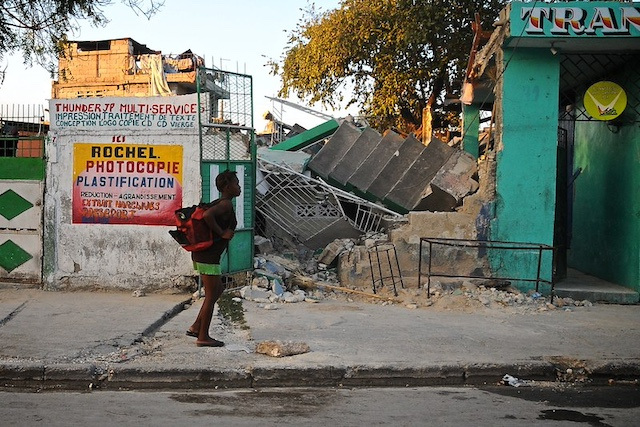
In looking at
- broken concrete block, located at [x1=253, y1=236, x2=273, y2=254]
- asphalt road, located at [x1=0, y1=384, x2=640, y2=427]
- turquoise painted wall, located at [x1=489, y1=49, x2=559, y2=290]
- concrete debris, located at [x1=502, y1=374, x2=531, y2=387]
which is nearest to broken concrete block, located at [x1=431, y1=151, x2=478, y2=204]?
turquoise painted wall, located at [x1=489, y1=49, x2=559, y2=290]

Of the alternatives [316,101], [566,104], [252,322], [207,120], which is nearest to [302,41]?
[316,101]

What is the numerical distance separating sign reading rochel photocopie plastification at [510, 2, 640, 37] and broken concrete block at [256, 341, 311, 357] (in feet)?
18.9

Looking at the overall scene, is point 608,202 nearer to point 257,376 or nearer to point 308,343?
point 308,343

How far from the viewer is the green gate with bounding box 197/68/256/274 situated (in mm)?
9945

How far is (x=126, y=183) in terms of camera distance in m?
10.0

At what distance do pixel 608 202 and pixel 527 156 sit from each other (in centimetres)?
236

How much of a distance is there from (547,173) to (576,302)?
6.33ft

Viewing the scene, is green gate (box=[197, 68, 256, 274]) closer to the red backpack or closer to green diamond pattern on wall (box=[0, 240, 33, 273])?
green diamond pattern on wall (box=[0, 240, 33, 273])

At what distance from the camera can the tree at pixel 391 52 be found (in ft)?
70.7

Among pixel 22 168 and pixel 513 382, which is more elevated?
pixel 22 168

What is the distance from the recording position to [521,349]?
7102 millimetres

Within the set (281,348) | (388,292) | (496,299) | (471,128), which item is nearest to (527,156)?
(496,299)

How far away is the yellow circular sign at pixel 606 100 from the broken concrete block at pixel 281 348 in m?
6.49

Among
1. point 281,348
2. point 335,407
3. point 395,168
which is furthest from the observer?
point 395,168
